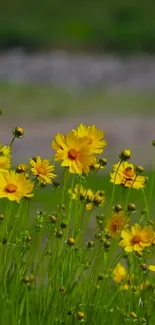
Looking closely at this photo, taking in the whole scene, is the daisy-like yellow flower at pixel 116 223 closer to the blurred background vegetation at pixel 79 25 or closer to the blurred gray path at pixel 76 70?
the blurred gray path at pixel 76 70

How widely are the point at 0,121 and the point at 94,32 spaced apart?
10.7m

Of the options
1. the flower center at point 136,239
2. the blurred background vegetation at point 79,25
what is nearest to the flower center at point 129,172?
the flower center at point 136,239

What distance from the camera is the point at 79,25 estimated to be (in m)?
23.2

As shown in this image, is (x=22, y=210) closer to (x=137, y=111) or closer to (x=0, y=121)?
(x=0, y=121)

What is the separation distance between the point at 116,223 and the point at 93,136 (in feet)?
0.84

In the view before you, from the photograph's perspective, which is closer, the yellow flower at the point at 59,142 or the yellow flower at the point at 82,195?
the yellow flower at the point at 59,142

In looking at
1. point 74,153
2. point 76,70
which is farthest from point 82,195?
point 76,70

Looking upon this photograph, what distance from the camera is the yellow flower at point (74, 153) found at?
2.95 meters

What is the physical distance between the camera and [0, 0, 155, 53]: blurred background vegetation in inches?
808

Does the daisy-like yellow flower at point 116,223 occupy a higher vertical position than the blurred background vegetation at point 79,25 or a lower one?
higher

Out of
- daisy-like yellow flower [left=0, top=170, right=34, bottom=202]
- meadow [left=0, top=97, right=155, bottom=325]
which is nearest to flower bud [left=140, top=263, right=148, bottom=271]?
meadow [left=0, top=97, right=155, bottom=325]

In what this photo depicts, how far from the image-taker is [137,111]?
13.3m

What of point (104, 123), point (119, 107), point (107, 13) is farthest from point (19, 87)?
point (107, 13)

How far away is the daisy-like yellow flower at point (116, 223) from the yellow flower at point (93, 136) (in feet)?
0.65
